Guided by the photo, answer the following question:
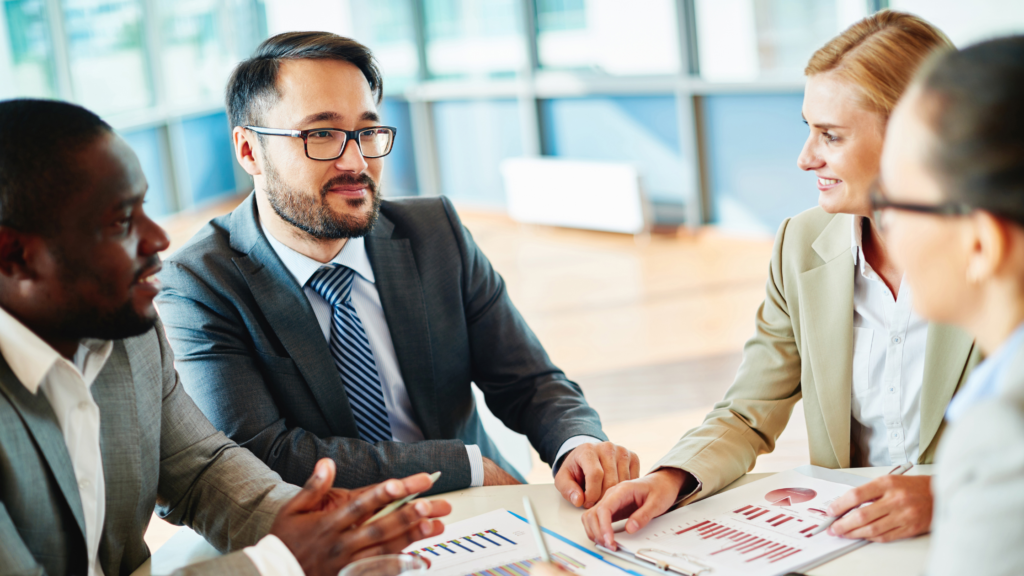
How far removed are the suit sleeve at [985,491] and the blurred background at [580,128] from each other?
2586 millimetres

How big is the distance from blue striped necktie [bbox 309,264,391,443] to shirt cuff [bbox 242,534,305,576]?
73 centimetres

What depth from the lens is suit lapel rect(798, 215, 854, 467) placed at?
1660 millimetres

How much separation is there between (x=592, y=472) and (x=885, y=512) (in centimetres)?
48

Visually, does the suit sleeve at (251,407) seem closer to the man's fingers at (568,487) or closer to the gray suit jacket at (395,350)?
the gray suit jacket at (395,350)

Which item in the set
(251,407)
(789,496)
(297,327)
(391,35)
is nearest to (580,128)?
(391,35)

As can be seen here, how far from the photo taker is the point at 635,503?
54.5 inches

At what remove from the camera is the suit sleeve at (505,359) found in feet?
6.49

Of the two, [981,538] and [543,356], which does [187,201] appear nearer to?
[543,356]

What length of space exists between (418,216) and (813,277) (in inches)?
36.2

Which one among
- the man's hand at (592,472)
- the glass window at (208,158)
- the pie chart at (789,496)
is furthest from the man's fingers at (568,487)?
the glass window at (208,158)

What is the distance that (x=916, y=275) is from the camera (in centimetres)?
83

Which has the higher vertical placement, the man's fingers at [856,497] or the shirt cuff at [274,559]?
the shirt cuff at [274,559]

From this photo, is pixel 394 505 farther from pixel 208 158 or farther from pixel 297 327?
pixel 208 158

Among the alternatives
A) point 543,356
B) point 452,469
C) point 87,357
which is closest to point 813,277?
point 543,356
